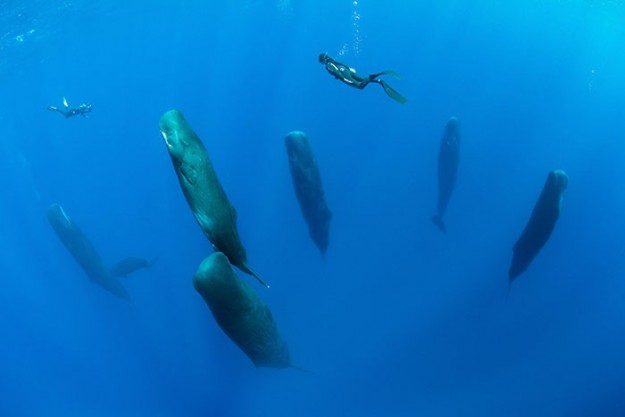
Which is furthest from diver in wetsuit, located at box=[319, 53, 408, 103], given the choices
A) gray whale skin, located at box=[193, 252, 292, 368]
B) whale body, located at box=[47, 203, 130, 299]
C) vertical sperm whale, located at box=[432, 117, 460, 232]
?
whale body, located at box=[47, 203, 130, 299]

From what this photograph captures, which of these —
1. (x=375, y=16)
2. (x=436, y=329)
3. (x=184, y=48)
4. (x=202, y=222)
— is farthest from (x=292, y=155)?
(x=184, y=48)

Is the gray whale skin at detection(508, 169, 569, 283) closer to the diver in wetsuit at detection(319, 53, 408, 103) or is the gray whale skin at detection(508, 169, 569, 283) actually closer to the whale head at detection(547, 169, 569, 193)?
the whale head at detection(547, 169, 569, 193)

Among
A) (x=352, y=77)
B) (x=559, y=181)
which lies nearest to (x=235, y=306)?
(x=352, y=77)

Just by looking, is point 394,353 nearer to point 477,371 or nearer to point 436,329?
point 436,329

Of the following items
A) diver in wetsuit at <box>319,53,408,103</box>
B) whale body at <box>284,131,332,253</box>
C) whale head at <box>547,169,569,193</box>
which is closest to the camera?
diver in wetsuit at <box>319,53,408,103</box>

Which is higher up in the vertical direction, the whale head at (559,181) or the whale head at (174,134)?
the whale head at (559,181)

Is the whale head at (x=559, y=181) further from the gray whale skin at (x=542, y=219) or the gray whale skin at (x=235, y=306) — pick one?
the gray whale skin at (x=235, y=306)

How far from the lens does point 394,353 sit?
11.0m

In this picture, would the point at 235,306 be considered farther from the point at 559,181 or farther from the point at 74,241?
the point at 74,241

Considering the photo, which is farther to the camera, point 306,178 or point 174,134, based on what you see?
point 306,178

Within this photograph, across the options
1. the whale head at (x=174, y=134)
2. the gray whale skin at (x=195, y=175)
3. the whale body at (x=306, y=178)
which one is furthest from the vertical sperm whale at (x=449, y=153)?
the whale head at (x=174, y=134)

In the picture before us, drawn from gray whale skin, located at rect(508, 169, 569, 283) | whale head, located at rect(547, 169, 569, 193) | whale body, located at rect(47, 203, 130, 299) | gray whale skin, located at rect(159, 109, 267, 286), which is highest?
whale head, located at rect(547, 169, 569, 193)

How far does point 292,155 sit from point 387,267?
19.1 ft

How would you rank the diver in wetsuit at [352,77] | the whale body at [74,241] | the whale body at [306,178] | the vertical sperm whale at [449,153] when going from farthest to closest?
the whale body at [74,241] < the vertical sperm whale at [449,153] < the whale body at [306,178] < the diver in wetsuit at [352,77]
